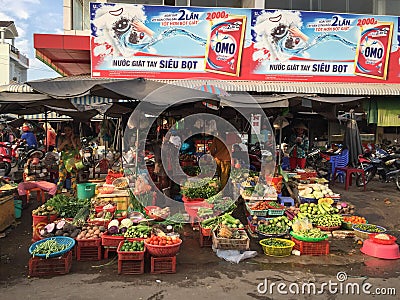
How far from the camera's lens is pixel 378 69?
10.8 metres

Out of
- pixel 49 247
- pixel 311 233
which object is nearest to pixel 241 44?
pixel 311 233

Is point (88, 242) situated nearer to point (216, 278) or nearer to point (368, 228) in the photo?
point (216, 278)

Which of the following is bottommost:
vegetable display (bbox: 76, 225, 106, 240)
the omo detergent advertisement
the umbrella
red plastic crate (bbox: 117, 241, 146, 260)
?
red plastic crate (bbox: 117, 241, 146, 260)

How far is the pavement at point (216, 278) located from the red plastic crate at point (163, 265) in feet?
0.24

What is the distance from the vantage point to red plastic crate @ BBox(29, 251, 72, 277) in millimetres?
4238

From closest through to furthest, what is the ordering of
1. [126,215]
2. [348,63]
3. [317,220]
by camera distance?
[126,215], [317,220], [348,63]

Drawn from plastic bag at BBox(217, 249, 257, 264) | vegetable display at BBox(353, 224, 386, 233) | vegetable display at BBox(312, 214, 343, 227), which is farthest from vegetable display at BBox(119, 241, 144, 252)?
vegetable display at BBox(353, 224, 386, 233)

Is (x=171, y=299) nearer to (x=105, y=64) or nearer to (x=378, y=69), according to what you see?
(x=105, y=64)

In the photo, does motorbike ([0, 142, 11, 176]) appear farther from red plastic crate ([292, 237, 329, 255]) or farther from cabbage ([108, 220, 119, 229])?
red plastic crate ([292, 237, 329, 255])

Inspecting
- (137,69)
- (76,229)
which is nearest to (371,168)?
(137,69)

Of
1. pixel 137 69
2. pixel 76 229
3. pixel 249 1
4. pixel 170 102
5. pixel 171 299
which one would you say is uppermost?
pixel 249 1

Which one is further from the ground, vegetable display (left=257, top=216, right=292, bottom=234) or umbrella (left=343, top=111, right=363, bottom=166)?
umbrella (left=343, top=111, right=363, bottom=166)

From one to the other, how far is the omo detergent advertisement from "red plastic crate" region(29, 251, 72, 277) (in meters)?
6.73

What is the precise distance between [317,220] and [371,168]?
17.4ft
